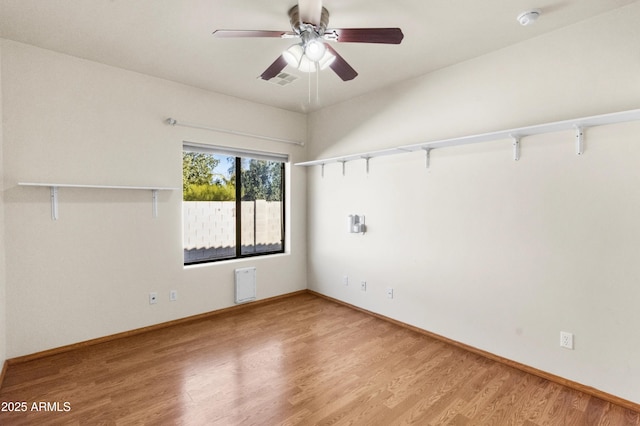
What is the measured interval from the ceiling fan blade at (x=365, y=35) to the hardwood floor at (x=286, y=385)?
2428mm

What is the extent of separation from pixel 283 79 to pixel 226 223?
199 cm

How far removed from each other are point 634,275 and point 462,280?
4.00 feet

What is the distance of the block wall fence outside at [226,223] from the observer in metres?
3.93

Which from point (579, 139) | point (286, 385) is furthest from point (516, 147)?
point (286, 385)

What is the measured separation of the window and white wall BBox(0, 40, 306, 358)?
0.22 metres

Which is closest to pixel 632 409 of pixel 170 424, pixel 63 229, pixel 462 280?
pixel 462 280

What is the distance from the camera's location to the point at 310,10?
69.7 inches

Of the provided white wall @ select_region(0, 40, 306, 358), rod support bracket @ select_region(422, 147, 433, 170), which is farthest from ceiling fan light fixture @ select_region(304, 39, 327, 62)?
white wall @ select_region(0, 40, 306, 358)

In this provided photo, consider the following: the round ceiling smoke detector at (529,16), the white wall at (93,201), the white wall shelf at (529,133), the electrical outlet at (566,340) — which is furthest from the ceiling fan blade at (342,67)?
the electrical outlet at (566,340)

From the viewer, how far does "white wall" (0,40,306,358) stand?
2748mm

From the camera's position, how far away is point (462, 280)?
3.07m

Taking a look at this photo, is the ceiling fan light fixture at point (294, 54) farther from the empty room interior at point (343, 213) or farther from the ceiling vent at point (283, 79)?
the ceiling vent at point (283, 79)

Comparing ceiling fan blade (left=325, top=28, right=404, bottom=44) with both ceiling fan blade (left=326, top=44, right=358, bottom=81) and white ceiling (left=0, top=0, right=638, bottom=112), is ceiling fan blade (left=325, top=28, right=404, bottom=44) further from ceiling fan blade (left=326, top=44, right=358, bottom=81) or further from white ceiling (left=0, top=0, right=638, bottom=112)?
white ceiling (left=0, top=0, right=638, bottom=112)

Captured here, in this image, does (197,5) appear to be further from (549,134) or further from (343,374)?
(343,374)
